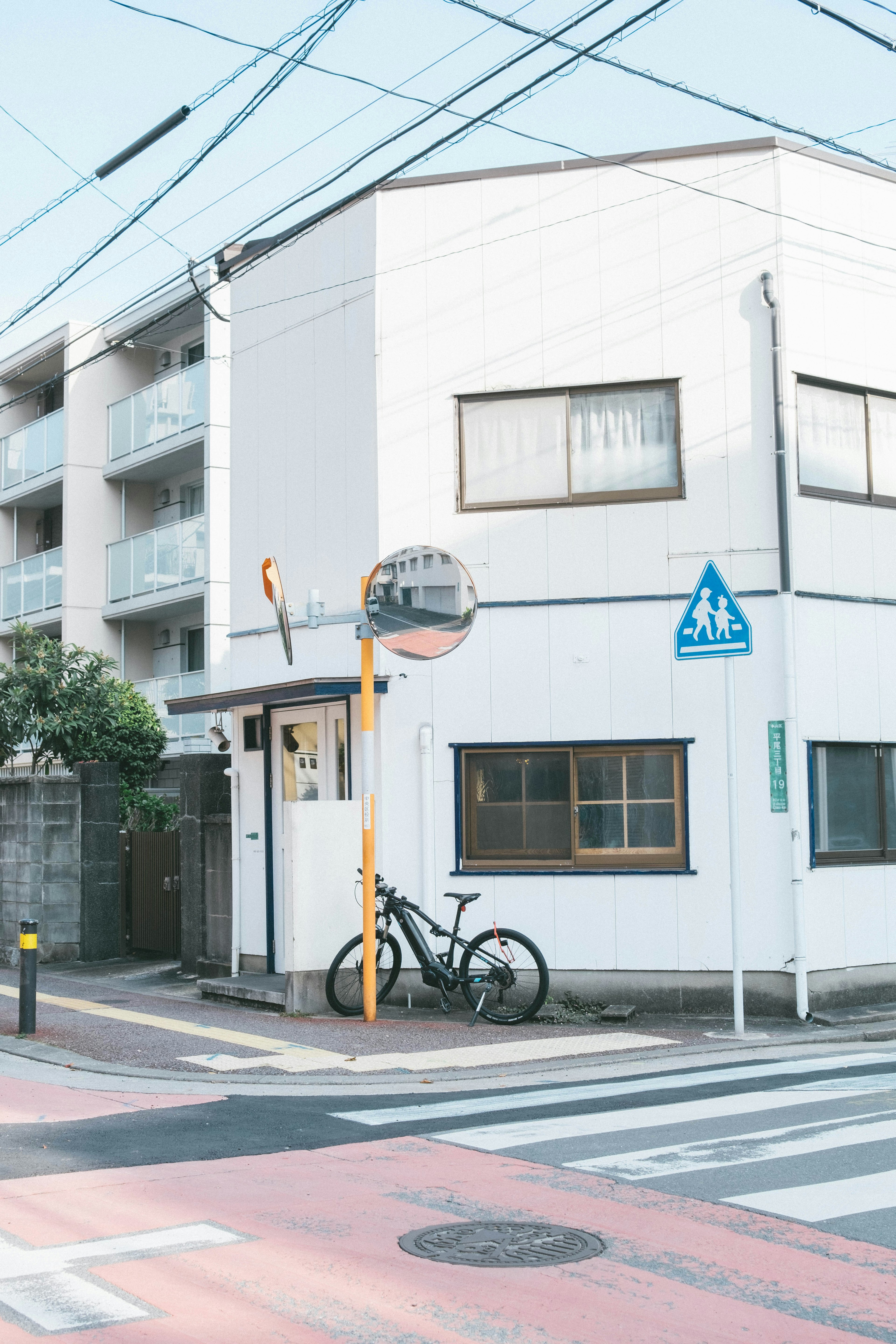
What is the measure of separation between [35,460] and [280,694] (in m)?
21.7

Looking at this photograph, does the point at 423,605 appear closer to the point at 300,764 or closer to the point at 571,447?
the point at 571,447

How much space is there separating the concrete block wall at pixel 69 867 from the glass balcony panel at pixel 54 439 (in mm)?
15596

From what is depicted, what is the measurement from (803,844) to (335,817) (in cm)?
404

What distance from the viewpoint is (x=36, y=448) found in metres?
32.1

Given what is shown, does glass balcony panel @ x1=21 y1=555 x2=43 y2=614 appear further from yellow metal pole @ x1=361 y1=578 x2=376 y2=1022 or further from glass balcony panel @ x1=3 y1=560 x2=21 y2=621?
yellow metal pole @ x1=361 y1=578 x2=376 y2=1022

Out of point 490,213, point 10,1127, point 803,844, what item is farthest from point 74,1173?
point 490,213

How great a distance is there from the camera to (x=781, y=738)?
11812 mm

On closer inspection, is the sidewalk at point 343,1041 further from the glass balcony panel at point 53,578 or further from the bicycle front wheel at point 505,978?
the glass balcony panel at point 53,578

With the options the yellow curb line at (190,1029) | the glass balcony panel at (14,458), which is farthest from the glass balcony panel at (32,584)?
the yellow curb line at (190,1029)

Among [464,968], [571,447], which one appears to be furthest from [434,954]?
[571,447]

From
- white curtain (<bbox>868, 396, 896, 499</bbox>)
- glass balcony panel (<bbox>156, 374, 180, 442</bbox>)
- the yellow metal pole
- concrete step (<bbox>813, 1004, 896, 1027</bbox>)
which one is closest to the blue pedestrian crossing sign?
the yellow metal pole

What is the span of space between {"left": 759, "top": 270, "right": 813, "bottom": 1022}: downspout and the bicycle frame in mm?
2438

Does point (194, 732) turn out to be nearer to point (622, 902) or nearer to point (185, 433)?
point (185, 433)

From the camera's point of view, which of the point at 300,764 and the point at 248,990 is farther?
the point at 300,764
